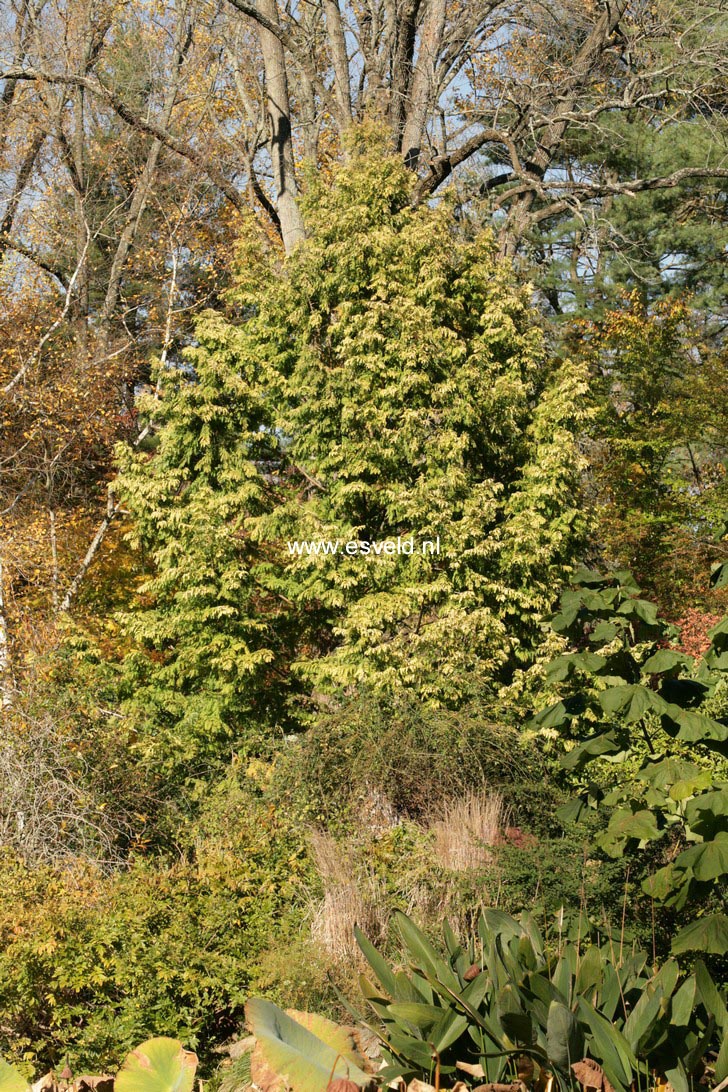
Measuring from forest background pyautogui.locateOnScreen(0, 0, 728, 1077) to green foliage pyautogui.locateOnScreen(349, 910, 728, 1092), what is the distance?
1.62 ft

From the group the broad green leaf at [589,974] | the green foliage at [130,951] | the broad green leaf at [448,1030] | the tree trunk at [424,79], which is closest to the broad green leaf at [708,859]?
the broad green leaf at [589,974]

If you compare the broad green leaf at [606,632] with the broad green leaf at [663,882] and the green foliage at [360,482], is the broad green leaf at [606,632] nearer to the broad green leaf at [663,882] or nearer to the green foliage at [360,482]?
the broad green leaf at [663,882]

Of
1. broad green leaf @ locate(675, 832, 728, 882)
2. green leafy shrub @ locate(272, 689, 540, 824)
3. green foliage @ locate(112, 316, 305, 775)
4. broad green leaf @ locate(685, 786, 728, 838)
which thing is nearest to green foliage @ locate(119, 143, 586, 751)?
green foliage @ locate(112, 316, 305, 775)

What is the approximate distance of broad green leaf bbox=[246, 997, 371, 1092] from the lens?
9.89 ft

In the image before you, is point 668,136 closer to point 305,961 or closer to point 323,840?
point 323,840

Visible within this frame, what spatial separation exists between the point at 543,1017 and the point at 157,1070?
1.19 metres

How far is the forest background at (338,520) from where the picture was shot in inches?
247

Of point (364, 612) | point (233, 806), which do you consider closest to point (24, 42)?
point (364, 612)

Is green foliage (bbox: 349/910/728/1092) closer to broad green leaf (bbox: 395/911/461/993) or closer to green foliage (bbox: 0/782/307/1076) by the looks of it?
broad green leaf (bbox: 395/911/461/993)

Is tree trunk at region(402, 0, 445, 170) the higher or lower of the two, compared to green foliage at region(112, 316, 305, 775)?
higher

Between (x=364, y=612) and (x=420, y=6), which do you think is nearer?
(x=364, y=612)

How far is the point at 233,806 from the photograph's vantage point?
9180 mm

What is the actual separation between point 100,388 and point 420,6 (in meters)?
8.23

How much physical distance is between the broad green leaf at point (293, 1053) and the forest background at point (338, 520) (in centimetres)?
148
